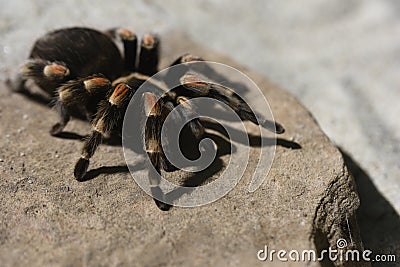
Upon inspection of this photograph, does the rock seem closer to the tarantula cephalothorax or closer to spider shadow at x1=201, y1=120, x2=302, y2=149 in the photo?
spider shadow at x1=201, y1=120, x2=302, y2=149

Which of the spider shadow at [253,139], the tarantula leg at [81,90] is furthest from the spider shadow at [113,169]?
the spider shadow at [253,139]

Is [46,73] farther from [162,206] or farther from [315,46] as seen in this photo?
[315,46]

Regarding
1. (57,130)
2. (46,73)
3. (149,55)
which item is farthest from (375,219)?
(46,73)

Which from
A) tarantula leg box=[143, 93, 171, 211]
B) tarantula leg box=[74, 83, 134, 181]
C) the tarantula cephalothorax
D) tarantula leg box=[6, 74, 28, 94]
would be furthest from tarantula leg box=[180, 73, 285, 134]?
tarantula leg box=[6, 74, 28, 94]

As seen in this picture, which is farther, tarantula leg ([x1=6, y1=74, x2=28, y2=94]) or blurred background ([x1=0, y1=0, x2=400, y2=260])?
blurred background ([x1=0, y1=0, x2=400, y2=260])

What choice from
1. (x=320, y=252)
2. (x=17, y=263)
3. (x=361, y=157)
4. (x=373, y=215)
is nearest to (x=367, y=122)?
(x=361, y=157)

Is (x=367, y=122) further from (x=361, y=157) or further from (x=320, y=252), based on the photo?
(x=320, y=252)
